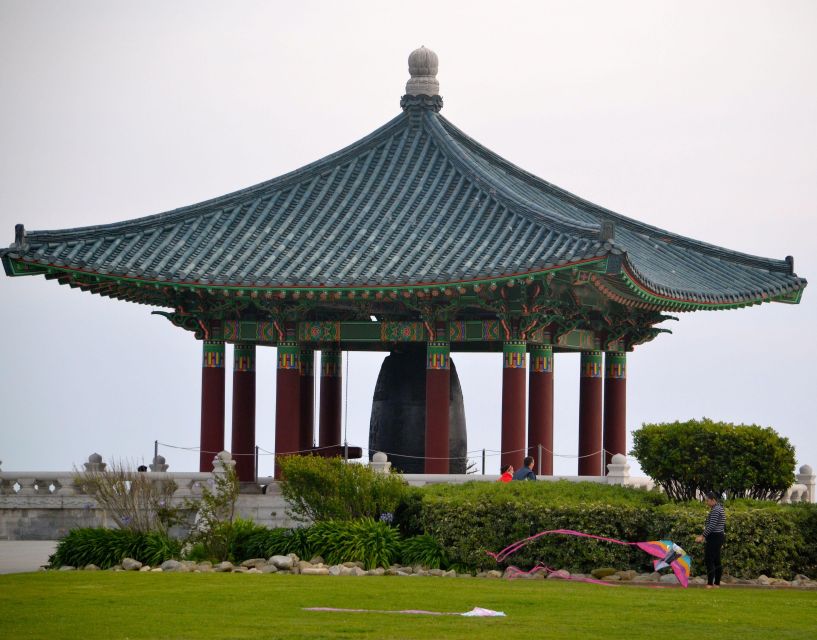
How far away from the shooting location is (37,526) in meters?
34.5

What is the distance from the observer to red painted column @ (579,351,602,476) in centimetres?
3903

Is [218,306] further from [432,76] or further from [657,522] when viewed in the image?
[657,522]

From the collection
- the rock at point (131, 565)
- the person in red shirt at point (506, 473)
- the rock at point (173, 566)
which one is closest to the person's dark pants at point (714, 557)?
the person in red shirt at point (506, 473)

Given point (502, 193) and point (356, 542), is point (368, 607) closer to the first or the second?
point (356, 542)

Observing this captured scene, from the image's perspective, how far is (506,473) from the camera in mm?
32375

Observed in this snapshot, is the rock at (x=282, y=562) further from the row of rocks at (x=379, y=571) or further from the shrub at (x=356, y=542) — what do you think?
the shrub at (x=356, y=542)

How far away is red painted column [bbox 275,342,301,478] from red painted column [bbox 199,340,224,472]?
1503mm

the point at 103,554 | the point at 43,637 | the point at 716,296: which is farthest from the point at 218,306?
the point at 43,637

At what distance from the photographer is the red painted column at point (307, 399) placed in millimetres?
38844

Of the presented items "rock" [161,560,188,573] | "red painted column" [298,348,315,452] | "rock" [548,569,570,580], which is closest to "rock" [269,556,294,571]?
"rock" [161,560,188,573]

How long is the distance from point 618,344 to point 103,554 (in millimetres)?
14800

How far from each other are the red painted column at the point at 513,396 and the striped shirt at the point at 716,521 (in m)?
8.13

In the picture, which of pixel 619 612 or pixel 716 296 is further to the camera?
pixel 716 296

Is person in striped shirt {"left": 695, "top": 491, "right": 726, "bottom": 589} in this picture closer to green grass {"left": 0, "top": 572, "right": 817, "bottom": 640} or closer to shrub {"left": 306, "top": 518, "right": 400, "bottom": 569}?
green grass {"left": 0, "top": 572, "right": 817, "bottom": 640}
